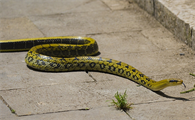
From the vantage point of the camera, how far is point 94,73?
24.8 feet

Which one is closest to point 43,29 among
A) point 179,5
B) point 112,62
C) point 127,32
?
point 127,32

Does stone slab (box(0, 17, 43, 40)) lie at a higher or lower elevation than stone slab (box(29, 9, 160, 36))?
higher

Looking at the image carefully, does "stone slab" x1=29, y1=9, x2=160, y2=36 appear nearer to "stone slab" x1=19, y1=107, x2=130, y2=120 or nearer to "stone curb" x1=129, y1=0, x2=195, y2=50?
"stone curb" x1=129, y1=0, x2=195, y2=50

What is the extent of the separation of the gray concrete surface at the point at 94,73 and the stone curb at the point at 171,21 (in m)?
0.15

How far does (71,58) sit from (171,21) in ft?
11.4

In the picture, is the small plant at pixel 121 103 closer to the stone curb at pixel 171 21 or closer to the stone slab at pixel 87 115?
the stone slab at pixel 87 115

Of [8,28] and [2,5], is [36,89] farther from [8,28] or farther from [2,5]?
[2,5]

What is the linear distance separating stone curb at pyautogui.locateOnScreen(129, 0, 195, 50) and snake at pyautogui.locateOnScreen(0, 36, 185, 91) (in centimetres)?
235

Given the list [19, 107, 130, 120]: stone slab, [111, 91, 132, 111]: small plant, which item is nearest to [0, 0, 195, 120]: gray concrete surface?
[19, 107, 130, 120]: stone slab

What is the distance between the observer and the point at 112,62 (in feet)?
24.6

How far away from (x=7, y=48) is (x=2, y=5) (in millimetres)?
3778

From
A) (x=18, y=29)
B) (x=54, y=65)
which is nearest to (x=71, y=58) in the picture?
(x=54, y=65)

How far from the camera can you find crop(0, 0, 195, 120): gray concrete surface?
236 inches

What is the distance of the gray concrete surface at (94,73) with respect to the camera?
6.00m
